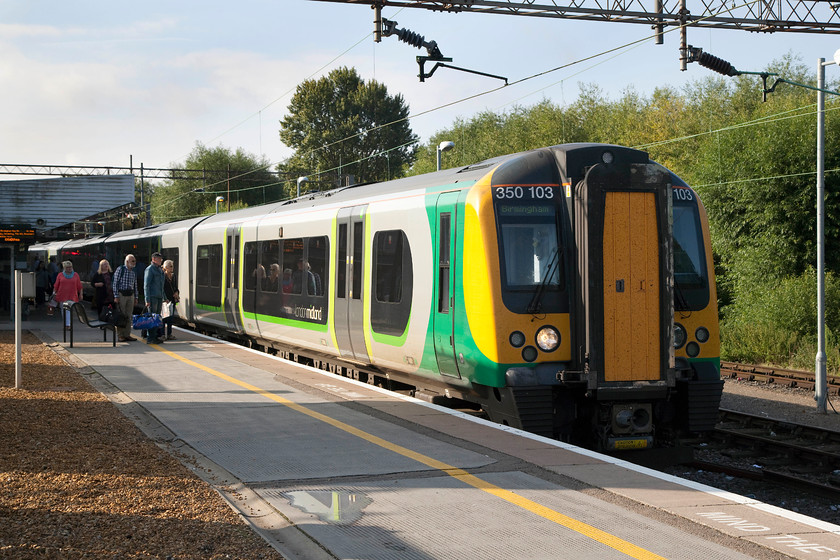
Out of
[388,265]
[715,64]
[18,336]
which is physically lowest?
[18,336]

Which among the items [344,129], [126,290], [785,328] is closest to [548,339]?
[126,290]

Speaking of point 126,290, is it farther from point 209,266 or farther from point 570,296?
point 570,296

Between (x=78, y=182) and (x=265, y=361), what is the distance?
808 inches

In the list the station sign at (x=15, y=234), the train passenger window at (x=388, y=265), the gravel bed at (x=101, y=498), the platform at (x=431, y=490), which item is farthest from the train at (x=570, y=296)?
the station sign at (x=15, y=234)

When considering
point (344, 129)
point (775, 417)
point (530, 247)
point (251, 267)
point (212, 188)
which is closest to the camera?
point (530, 247)

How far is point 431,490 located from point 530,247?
3581 mm

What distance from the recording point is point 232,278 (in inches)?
752

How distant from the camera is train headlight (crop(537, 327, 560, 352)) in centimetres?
909

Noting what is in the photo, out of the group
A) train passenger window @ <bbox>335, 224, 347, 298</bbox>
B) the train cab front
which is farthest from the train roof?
the train cab front

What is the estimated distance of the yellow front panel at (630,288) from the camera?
8.94m

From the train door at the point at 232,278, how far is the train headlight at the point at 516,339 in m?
10.6

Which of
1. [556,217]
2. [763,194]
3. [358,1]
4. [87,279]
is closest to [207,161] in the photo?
[87,279]

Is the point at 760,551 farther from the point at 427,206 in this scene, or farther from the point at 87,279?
the point at 87,279

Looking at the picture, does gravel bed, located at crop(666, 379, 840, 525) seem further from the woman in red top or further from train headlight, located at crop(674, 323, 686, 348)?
the woman in red top
